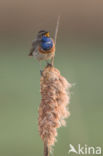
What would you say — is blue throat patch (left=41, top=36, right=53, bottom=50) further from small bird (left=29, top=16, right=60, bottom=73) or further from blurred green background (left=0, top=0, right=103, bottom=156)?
blurred green background (left=0, top=0, right=103, bottom=156)

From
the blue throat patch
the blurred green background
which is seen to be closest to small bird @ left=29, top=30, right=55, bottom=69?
the blue throat patch

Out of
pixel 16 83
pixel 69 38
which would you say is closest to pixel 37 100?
pixel 16 83

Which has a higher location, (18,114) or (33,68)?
(33,68)

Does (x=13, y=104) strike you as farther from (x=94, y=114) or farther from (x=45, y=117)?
(x=45, y=117)

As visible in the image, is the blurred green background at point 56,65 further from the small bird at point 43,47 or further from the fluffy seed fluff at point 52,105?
the fluffy seed fluff at point 52,105

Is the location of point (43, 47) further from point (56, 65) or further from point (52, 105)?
point (56, 65)
